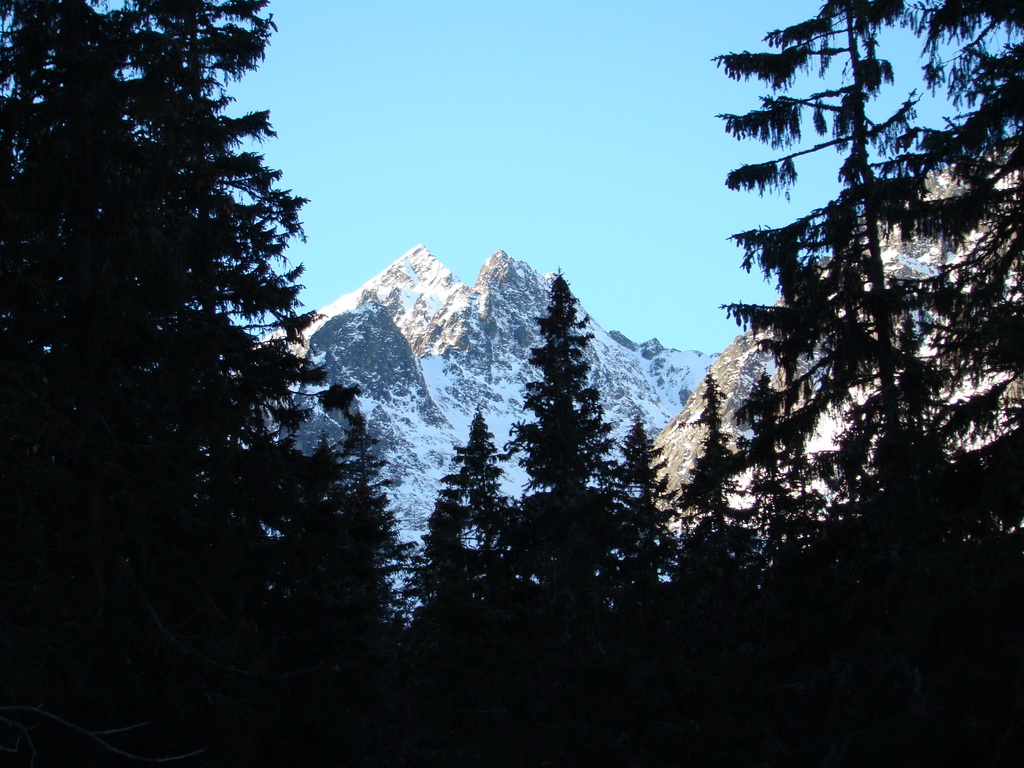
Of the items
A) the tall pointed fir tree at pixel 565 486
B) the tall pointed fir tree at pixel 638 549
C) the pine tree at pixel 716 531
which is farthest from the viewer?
the pine tree at pixel 716 531

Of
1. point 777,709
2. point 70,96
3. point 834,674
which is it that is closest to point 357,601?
point 777,709

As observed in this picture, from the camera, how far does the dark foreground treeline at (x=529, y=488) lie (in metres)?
7.89

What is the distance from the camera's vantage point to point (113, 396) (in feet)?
29.6

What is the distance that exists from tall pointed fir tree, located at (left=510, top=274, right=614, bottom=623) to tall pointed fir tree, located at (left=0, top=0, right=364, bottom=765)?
6461 mm

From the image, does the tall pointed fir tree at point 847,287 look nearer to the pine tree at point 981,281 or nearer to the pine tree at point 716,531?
the pine tree at point 981,281

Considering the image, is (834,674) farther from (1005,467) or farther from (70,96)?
(70,96)

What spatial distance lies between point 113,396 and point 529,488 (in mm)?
9265

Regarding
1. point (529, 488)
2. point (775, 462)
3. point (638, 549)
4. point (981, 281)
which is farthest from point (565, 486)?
A: point (981, 281)

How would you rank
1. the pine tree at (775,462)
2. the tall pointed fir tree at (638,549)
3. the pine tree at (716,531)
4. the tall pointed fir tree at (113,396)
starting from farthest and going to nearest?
the pine tree at (716,531)
the tall pointed fir tree at (638,549)
the pine tree at (775,462)
the tall pointed fir tree at (113,396)

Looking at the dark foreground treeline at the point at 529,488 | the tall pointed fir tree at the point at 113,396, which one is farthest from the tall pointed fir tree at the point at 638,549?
the tall pointed fir tree at the point at 113,396

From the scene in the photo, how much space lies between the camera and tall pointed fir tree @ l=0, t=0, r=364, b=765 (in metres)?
7.35

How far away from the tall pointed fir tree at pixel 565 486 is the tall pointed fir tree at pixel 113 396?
6461mm

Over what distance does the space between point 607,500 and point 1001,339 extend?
939 centimetres

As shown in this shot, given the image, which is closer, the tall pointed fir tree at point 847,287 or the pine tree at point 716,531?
the tall pointed fir tree at point 847,287
